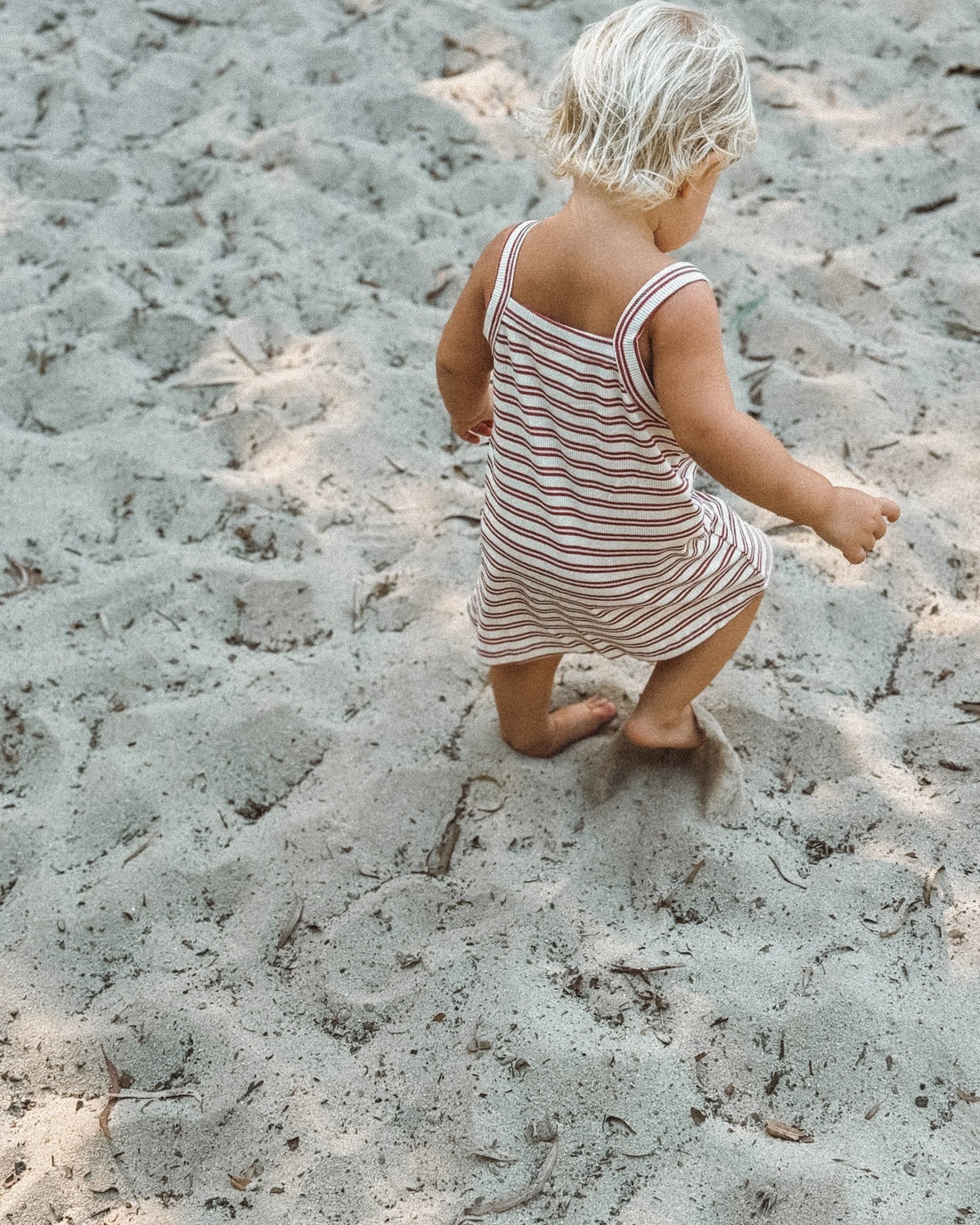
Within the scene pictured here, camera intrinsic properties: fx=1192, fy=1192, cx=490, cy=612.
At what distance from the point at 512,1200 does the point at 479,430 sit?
1.08 m

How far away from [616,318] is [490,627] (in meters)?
0.58

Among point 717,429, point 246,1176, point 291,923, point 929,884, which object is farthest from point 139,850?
point 929,884

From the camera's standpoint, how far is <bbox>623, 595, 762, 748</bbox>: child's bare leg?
1.82 m

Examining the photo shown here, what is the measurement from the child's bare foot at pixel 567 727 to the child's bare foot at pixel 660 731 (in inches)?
5.0

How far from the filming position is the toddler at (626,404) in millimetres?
1383

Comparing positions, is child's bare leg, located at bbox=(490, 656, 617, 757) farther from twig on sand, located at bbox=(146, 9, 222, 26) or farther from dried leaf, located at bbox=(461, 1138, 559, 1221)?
twig on sand, located at bbox=(146, 9, 222, 26)

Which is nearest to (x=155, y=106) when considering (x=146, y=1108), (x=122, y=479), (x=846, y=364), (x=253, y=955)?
(x=122, y=479)

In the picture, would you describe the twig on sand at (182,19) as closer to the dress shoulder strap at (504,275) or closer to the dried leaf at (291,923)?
the dress shoulder strap at (504,275)

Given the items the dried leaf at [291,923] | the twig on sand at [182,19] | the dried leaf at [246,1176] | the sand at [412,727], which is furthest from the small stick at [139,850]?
the twig on sand at [182,19]

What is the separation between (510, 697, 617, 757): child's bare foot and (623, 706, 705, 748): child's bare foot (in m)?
0.13

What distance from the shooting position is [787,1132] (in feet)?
4.95

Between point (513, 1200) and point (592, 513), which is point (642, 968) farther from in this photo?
point (592, 513)

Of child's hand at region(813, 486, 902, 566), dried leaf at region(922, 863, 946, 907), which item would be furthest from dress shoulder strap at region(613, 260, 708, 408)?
dried leaf at region(922, 863, 946, 907)

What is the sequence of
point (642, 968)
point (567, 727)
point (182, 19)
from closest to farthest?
1. point (642, 968)
2. point (567, 727)
3. point (182, 19)
